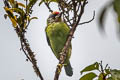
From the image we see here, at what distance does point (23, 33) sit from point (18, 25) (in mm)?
93

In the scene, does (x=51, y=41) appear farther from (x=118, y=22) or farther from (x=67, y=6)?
(x=118, y=22)

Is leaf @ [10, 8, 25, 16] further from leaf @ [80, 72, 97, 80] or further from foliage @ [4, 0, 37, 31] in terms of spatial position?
leaf @ [80, 72, 97, 80]

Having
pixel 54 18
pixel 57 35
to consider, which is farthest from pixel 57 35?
pixel 54 18

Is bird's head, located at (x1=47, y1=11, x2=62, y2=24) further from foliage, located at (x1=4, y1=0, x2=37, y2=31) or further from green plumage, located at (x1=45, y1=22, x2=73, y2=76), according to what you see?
foliage, located at (x1=4, y1=0, x2=37, y2=31)

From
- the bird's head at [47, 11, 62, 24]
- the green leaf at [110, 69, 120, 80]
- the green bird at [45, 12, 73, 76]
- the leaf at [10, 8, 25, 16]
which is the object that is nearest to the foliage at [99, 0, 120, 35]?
the green leaf at [110, 69, 120, 80]

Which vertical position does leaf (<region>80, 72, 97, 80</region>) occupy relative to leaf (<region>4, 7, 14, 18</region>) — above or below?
below

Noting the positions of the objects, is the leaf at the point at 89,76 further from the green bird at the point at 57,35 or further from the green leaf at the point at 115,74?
the green bird at the point at 57,35

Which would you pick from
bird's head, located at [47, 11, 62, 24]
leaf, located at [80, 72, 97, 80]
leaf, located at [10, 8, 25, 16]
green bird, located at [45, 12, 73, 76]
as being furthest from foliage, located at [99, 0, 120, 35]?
bird's head, located at [47, 11, 62, 24]

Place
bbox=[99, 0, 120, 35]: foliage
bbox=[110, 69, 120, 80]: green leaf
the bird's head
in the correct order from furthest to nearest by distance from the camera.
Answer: the bird's head, bbox=[110, 69, 120, 80]: green leaf, bbox=[99, 0, 120, 35]: foliage

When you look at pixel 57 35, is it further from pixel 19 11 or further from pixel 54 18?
pixel 19 11

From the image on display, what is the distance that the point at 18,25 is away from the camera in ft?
5.03

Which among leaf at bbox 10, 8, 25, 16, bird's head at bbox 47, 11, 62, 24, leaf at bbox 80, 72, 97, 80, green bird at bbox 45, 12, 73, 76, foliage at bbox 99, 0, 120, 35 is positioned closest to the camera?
foliage at bbox 99, 0, 120, 35

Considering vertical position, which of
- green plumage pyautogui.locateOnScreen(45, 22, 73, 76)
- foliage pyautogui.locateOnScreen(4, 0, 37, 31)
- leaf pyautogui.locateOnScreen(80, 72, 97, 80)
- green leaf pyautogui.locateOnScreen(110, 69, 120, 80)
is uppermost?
foliage pyautogui.locateOnScreen(4, 0, 37, 31)

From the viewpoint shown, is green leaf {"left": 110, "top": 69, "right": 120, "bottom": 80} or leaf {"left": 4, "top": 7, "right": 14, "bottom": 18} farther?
leaf {"left": 4, "top": 7, "right": 14, "bottom": 18}
